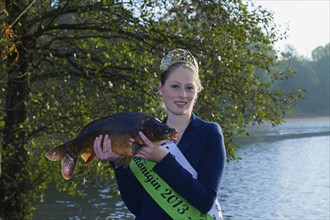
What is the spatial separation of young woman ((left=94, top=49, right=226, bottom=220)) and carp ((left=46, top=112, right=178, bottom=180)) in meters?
0.05

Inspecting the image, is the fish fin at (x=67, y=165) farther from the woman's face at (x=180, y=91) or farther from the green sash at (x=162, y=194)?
the woman's face at (x=180, y=91)

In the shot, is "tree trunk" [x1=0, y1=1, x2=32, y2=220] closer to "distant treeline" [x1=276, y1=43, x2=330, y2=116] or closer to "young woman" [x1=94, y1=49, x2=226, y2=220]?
"young woman" [x1=94, y1=49, x2=226, y2=220]

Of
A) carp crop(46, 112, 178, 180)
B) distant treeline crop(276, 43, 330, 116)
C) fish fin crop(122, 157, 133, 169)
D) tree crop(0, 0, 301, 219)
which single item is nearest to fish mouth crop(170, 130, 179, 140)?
carp crop(46, 112, 178, 180)

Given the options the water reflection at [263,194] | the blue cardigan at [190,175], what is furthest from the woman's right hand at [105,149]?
the water reflection at [263,194]

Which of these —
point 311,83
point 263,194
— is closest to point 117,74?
point 263,194

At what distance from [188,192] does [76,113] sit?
9.79 m

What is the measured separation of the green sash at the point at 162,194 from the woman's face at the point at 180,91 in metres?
0.44

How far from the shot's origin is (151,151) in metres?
3.34

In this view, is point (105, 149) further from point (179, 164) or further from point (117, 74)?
point (117, 74)

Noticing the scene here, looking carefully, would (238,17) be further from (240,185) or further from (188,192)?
(240,185)

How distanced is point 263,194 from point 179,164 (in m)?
27.7

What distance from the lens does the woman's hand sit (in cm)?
331

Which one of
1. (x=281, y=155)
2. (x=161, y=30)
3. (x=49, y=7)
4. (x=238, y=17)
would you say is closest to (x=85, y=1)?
(x=49, y=7)

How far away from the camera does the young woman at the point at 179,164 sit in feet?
10.8
